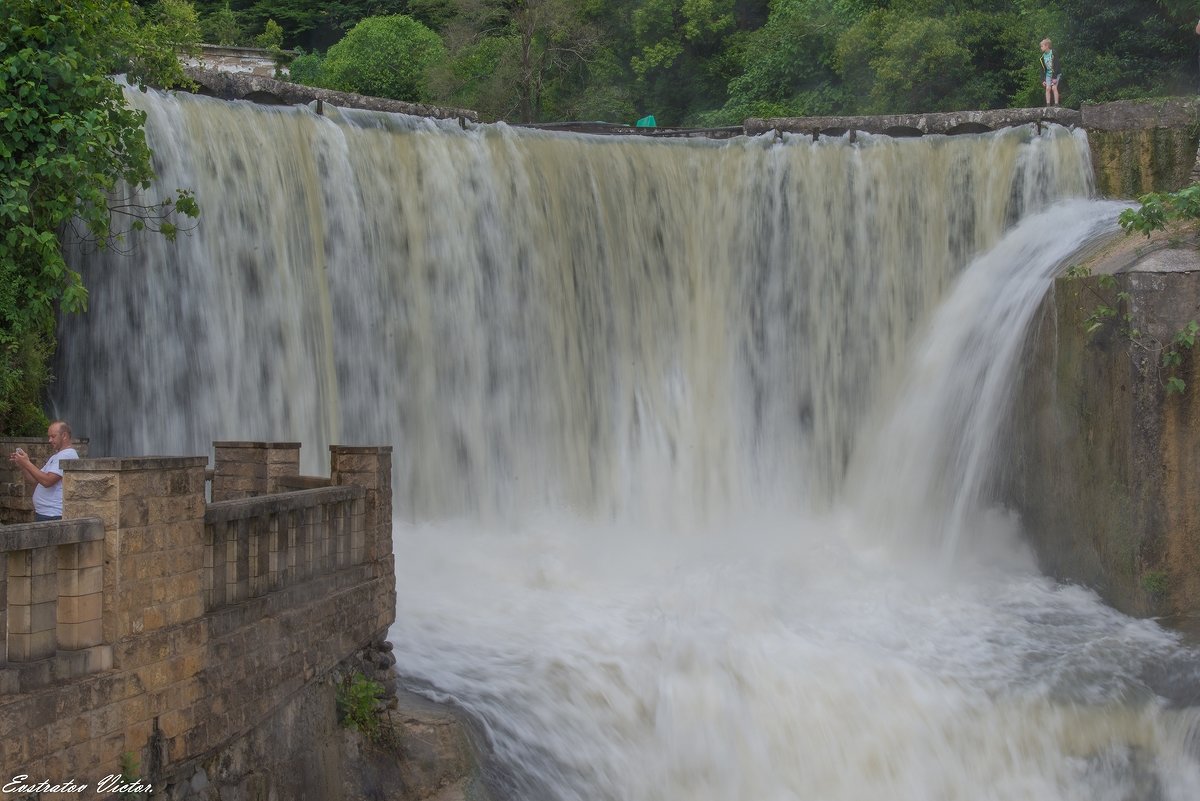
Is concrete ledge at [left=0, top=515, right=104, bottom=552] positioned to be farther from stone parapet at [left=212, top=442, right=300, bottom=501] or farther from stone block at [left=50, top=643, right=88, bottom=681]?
stone parapet at [left=212, top=442, right=300, bottom=501]

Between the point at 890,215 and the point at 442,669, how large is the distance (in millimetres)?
12265

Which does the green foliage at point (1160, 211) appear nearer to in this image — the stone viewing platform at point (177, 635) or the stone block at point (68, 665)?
the stone viewing platform at point (177, 635)

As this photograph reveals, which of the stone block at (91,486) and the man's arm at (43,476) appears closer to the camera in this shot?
the stone block at (91,486)

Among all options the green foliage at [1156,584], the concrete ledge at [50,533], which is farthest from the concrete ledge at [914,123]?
the concrete ledge at [50,533]

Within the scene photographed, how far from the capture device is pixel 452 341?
62.1ft

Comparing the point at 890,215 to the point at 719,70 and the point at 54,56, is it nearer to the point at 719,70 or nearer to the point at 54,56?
the point at 54,56

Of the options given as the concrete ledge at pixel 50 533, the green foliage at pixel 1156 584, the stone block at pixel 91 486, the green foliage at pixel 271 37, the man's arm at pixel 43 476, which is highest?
the green foliage at pixel 271 37

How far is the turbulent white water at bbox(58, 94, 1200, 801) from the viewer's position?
437 inches

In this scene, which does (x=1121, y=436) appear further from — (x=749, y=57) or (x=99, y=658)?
(x=749, y=57)

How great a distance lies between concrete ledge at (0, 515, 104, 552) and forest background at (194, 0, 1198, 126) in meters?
25.3

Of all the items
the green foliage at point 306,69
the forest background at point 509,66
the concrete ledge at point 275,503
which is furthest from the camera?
the green foliage at point 306,69

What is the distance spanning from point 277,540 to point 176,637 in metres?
1.53

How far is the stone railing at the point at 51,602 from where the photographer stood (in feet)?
21.0

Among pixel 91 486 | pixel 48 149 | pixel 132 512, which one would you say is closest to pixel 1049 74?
pixel 48 149
